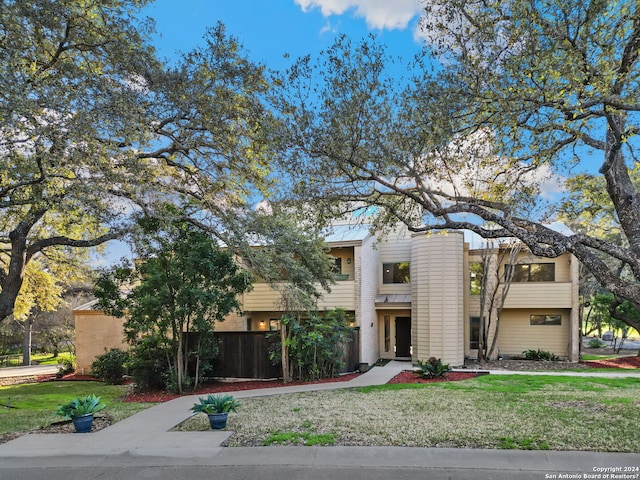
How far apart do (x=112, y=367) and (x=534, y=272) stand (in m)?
17.6

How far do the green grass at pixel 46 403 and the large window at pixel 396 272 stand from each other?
11624mm

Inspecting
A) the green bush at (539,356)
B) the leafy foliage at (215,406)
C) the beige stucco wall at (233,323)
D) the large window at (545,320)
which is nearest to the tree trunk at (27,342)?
the beige stucco wall at (233,323)

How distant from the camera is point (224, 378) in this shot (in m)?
14.4

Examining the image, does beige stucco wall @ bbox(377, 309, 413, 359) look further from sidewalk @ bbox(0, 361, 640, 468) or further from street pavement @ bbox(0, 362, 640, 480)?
street pavement @ bbox(0, 362, 640, 480)

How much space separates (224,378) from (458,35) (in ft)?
39.1

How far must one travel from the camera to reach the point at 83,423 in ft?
24.8

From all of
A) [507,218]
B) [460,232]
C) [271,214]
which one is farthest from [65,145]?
[460,232]

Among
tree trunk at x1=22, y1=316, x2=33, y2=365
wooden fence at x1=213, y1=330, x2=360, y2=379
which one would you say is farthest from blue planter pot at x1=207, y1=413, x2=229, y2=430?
tree trunk at x1=22, y1=316, x2=33, y2=365

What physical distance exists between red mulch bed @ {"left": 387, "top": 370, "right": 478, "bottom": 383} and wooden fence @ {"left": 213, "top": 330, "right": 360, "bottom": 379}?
381cm

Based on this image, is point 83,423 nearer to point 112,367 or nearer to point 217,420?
point 217,420

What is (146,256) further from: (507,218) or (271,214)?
(507,218)

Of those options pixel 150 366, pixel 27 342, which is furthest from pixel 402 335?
pixel 27 342

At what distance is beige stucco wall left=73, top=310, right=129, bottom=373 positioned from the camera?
57.4 feet

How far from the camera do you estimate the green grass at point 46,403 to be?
8.66 meters
